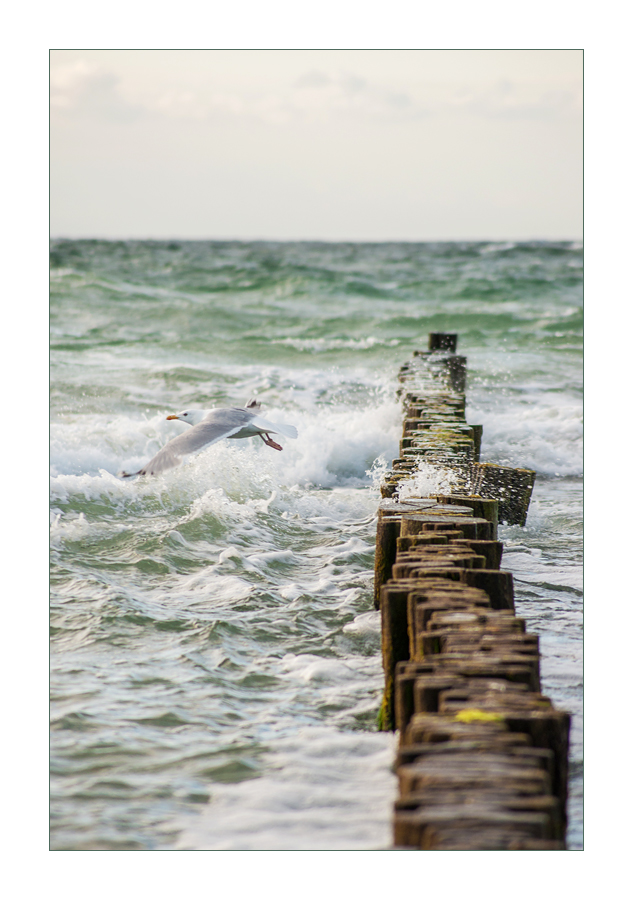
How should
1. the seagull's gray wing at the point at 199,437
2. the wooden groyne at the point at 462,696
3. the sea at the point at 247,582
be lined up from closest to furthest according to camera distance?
1. the wooden groyne at the point at 462,696
2. the sea at the point at 247,582
3. the seagull's gray wing at the point at 199,437

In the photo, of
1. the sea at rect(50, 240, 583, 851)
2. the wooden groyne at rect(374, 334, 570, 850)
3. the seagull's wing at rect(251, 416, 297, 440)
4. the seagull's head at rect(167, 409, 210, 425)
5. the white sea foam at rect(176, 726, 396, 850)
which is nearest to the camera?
the wooden groyne at rect(374, 334, 570, 850)

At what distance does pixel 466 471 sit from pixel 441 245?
3438cm

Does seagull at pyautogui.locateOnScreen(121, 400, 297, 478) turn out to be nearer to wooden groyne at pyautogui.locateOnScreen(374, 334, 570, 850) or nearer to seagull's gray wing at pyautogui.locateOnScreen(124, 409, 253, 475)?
seagull's gray wing at pyautogui.locateOnScreen(124, 409, 253, 475)

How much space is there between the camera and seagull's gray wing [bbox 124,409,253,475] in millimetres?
5168

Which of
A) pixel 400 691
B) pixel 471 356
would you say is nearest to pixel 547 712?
pixel 400 691

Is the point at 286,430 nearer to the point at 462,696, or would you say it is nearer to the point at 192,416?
the point at 192,416

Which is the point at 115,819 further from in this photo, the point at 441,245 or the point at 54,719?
the point at 441,245

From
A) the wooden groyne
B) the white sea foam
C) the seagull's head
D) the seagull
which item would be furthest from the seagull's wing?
the white sea foam

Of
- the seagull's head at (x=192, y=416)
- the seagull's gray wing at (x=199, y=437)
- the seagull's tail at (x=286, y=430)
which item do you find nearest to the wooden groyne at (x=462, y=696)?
the seagull's gray wing at (x=199, y=437)

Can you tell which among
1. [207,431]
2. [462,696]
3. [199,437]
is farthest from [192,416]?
[462,696]

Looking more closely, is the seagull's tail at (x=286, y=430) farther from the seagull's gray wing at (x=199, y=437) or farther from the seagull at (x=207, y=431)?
the seagull's gray wing at (x=199, y=437)

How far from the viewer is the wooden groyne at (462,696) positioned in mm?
1827

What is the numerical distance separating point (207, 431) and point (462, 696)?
142 inches

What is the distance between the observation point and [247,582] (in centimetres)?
514
